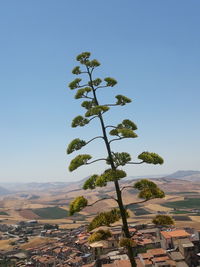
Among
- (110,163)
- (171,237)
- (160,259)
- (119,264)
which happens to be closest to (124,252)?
(160,259)

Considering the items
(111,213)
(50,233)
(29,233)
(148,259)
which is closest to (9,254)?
(50,233)

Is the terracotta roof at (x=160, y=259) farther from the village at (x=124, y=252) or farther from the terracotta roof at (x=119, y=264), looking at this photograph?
the terracotta roof at (x=119, y=264)

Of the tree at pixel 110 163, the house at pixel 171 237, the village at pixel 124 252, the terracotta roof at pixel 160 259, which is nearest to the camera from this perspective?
the tree at pixel 110 163

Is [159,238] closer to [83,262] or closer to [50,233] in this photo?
[83,262]

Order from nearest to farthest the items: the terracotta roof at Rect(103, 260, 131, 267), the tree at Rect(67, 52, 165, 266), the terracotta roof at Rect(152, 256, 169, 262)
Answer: the tree at Rect(67, 52, 165, 266) → the terracotta roof at Rect(103, 260, 131, 267) → the terracotta roof at Rect(152, 256, 169, 262)

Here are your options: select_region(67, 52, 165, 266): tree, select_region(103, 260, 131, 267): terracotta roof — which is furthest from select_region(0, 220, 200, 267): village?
select_region(67, 52, 165, 266): tree

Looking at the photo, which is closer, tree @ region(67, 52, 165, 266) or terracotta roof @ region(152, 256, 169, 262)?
tree @ region(67, 52, 165, 266)

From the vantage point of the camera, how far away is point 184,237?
68.2 meters

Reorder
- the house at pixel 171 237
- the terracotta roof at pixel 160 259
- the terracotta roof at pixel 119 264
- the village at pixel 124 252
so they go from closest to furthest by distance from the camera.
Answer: the terracotta roof at pixel 119 264 → the terracotta roof at pixel 160 259 → the village at pixel 124 252 → the house at pixel 171 237

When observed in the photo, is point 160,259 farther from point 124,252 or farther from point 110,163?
point 110,163

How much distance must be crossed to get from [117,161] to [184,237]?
61.0m

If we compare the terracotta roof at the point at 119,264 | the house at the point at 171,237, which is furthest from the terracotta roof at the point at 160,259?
the house at the point at 171,237

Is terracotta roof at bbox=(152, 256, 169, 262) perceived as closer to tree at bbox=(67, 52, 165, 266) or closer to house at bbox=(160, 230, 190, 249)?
house at bbox=(160, 230, 190, 249)

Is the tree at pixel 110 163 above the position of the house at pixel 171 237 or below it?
above
